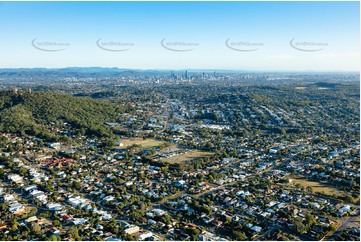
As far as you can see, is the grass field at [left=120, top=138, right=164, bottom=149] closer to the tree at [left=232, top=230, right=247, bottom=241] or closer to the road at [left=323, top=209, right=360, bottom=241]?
the tree at [left=232, top=230, right=247, bottom=241]

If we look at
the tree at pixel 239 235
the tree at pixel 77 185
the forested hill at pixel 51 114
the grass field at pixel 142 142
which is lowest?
the tree at pixel 239 235

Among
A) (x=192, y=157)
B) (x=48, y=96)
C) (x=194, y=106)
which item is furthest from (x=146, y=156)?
(x=194, y=106)

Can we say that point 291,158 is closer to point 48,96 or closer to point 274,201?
point 274,201

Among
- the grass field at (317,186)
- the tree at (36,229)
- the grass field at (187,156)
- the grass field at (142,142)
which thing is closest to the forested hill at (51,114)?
the grass field at (142,142)

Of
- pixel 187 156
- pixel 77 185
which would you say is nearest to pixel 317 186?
pixel 187 156

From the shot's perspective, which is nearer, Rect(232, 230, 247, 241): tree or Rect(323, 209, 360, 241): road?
Rect(232, 230, 247, 241): tree

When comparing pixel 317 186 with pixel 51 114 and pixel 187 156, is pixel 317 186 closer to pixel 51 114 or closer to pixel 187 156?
pixel 187 156

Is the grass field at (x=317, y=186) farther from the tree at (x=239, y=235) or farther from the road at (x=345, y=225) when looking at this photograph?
the tree at (x=239, y=235)

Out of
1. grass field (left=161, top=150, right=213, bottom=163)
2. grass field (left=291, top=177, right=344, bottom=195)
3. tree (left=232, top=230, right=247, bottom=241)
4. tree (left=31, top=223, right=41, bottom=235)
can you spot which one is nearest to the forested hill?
grass field (left=161, top=150, right=213, bottom=163)
